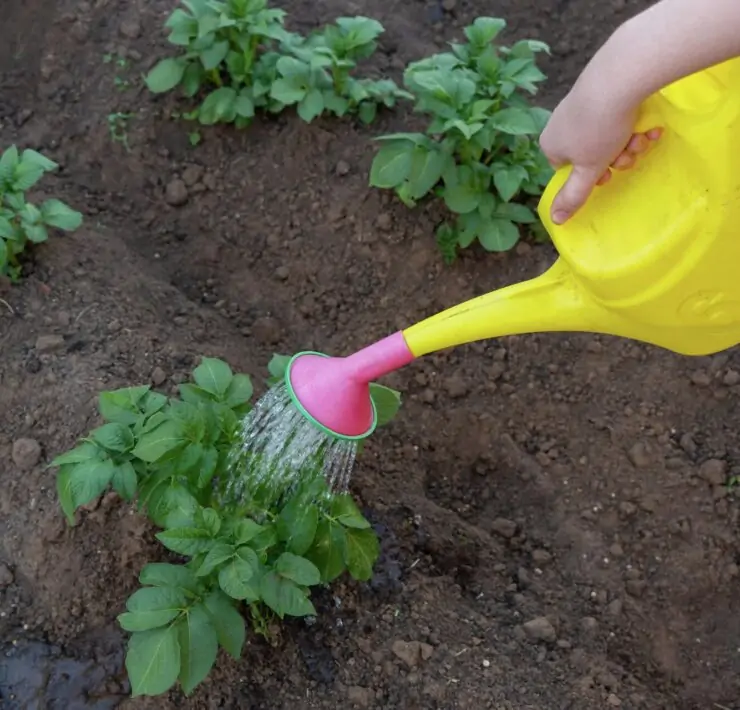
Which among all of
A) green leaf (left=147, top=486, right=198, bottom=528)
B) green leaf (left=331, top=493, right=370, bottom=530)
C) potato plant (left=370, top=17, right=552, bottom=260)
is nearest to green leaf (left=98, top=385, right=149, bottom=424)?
green leaf (left=147, top=486, right=198, bottom=528)

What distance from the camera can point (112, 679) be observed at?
1562 mm

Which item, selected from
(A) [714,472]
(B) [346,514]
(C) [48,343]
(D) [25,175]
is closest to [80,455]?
(B) [346,514]

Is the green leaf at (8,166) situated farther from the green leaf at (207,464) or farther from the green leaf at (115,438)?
the green leaf at (207,464)

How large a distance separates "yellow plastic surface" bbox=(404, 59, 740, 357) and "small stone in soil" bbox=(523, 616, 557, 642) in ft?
2.13

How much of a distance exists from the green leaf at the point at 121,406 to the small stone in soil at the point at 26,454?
34cm

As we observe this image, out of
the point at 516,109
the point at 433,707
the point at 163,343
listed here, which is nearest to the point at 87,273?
the point at 163,343

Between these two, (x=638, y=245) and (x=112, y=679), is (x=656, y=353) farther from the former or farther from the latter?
(x=112, y=679)

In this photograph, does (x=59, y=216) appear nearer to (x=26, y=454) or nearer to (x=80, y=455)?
(x=26, y=454)

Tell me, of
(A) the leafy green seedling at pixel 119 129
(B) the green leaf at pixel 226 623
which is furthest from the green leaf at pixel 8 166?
(B) the green leaf at pixel 226 623

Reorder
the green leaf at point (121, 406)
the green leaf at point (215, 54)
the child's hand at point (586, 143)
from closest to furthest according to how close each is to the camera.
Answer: the child's hand at point (586, 143) → the green leaf at point (121, 406) → the green leaf at point (215, 54)

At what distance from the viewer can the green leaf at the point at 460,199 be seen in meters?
1.96

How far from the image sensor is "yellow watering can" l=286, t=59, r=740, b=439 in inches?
39.5

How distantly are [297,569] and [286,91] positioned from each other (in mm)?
1152

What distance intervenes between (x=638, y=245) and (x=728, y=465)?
0.93 metres
